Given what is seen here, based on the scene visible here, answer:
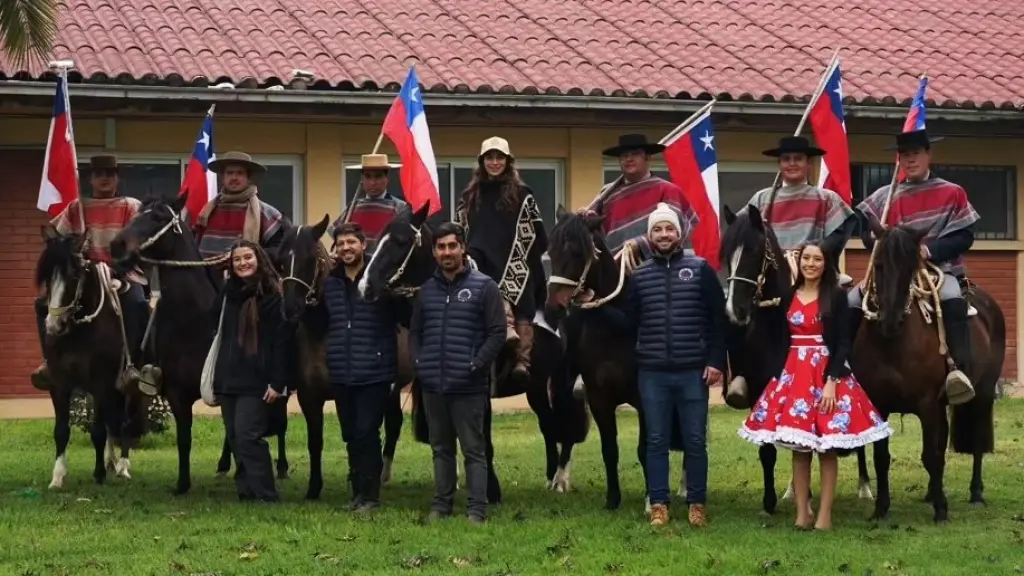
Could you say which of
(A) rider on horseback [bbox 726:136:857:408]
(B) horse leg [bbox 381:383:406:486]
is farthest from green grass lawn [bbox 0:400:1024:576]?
(A) rider on horseback [bbox 726:136:857:408]

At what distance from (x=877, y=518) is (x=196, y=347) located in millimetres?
5087

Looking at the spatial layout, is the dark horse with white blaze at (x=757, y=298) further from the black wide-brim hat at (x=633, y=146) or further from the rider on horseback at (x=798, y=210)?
the black wide-brim hat at (x=633, y=146)

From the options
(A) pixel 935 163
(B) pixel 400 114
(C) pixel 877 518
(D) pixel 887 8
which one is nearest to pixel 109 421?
(B) pixel 400 114

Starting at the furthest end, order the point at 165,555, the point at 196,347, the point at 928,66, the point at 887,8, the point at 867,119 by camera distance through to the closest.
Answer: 1. the point at 887,8
2. the point at 928,66
3. the point at 867,119
4. the point at 196,347
5. the point at 165,555

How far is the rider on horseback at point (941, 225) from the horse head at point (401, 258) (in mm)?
2964

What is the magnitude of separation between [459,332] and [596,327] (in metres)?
1.14

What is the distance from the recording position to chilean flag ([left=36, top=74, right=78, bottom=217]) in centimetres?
1284

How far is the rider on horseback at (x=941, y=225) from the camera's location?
10875 mm

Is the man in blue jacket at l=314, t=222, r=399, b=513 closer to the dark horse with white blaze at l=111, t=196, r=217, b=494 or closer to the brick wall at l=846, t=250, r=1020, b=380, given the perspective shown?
the dark horse with white blaze at l=111, t=196, r=217, b=494

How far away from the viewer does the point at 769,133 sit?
773 inches

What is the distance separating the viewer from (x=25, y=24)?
1164 centimetres

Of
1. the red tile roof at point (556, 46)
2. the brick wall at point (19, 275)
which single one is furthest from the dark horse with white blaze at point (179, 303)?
the brick wall at point (19, 275)

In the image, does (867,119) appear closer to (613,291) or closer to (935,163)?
(935,163)

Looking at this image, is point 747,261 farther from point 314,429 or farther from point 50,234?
point 50,234
